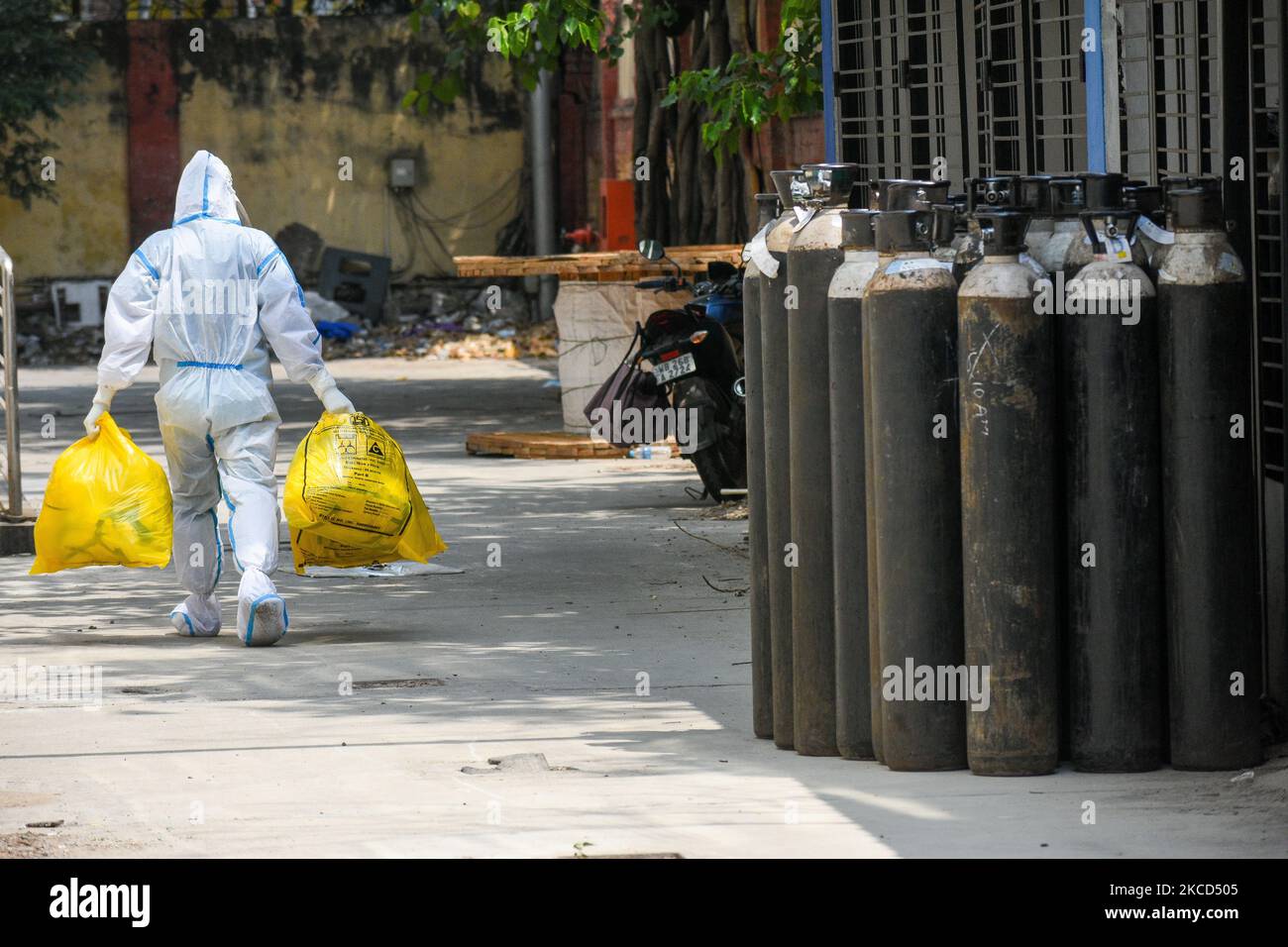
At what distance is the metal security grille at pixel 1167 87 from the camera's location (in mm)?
6652

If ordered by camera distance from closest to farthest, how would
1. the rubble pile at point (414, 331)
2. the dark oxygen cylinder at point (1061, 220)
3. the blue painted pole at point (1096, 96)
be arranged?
the dark oxygen cylinder at point (1061, 220) < the blue painted pole at point (1096, 96) < the rubble pile at point (414, 331)

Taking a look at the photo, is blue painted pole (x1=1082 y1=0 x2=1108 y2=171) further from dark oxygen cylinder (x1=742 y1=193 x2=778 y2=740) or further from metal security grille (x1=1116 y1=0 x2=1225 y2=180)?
dark oxygen cylinder (x1=742 y1=193 x2=778 y2=740)

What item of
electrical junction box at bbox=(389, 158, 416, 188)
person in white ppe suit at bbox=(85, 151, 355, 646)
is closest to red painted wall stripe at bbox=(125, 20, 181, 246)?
electrical junction box at bbox=(389, 158, 416, 188)

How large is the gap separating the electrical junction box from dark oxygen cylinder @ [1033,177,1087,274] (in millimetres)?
22994

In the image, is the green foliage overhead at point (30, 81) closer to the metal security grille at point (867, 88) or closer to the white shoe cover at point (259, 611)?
the metal security grille at point (867, 88)

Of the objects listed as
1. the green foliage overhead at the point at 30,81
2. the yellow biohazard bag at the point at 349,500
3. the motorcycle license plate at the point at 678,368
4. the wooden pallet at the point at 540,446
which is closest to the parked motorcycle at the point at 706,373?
the motorcycle license plate at the point at 678,368

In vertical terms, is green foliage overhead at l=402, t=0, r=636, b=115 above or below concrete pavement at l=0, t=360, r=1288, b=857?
above

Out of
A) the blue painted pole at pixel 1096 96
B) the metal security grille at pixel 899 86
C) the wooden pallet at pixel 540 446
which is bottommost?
the wooden pallet at pixel 540 446

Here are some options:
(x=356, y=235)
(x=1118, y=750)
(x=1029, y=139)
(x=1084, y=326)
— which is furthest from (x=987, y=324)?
(x=356, y=235)

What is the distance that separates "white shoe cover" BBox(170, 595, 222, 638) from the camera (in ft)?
26.9

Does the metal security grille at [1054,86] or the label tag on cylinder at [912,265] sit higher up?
the metal security grille at [1054,86]

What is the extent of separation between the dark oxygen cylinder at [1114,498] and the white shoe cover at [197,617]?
13.3ft

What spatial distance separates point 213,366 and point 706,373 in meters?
3.86

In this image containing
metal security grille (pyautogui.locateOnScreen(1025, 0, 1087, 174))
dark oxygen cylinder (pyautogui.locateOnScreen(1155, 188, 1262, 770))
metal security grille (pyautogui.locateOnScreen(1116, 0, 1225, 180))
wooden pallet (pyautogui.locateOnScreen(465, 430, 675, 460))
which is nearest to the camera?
dark oxygen cylinder (pyautogui.locateOnScreen(1155, 188, 1262, 770))
